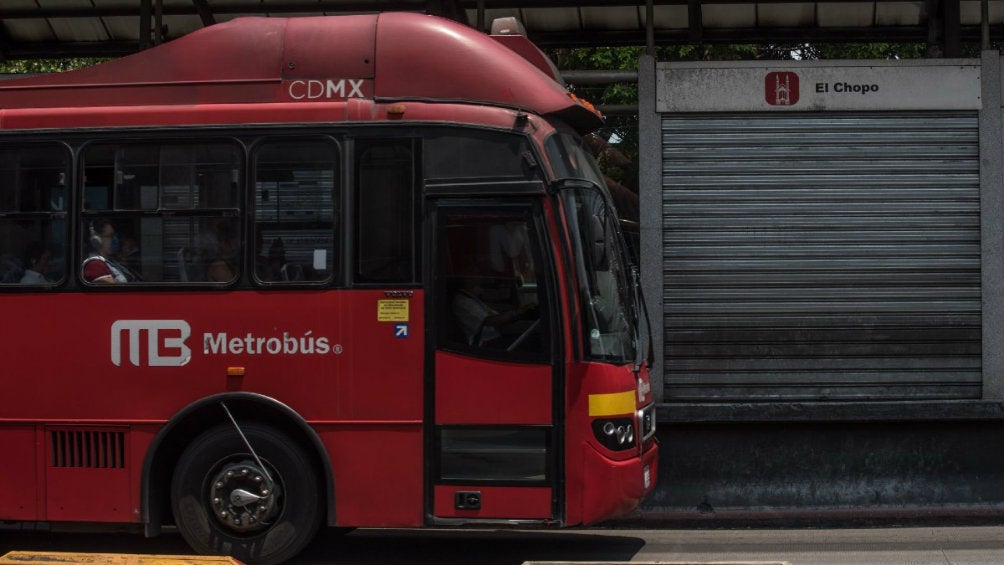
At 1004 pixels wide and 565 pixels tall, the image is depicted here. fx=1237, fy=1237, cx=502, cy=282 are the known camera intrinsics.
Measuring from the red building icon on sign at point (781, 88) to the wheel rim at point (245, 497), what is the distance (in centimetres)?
563

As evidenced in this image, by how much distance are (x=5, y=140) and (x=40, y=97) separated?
367 millimetres

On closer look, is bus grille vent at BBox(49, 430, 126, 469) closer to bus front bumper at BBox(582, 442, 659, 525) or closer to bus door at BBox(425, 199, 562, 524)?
bus door at BBox(425, 199, 562, 524)

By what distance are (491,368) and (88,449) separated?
2631mm

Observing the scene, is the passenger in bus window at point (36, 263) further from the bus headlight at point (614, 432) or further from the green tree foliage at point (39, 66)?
the green tree foliage at point (39, 66)

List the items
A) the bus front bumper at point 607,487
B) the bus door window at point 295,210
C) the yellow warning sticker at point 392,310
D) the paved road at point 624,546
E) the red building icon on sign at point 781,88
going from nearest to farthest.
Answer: the bus front bumper at point 607,487 → the yellow warning sticker at point 392,310 → the bus door window at point 295,210 → the paved road at point 624,546 → the red building icon on sign at point 781,88

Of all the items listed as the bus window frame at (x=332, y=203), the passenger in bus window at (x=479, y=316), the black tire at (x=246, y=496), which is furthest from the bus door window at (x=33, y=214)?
the passenger in bus window at (x=479, y=316)

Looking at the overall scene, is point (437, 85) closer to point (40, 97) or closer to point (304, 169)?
point (304, 169)

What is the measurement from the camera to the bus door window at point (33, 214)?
791cm

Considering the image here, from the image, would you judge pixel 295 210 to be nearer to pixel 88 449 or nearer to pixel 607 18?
pixel 88 449

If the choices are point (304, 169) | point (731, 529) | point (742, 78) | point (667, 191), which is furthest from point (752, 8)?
point (304, 169)

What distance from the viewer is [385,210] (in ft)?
25.3

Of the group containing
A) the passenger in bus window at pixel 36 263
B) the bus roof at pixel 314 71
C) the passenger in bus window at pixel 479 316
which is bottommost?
the passenger in bus window at pixel 479 316

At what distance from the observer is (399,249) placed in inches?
302

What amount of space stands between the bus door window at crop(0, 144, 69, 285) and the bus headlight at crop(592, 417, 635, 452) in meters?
3.54
